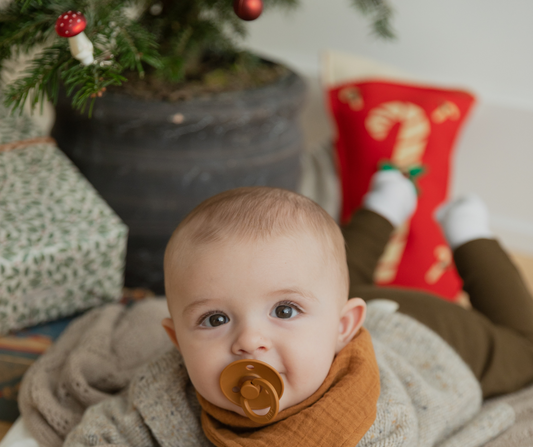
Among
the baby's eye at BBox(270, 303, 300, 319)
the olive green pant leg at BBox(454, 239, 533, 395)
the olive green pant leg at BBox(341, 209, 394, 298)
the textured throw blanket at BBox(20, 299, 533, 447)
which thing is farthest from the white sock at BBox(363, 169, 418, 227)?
the baby's eye at BBox(270, 303, 300, 319)

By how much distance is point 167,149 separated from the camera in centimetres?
99

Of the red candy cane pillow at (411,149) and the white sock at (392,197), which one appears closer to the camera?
the white sock at (392,197)

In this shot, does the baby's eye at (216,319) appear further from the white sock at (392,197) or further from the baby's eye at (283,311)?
the white sock at (392,197)

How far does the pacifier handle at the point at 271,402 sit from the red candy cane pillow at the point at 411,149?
2.48 ft

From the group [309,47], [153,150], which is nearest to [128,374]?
[153,150]

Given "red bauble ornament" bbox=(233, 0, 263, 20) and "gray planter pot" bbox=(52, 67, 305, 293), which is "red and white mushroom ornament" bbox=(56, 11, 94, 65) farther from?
"gray planter pot" bbox=(52, 67, 305, 293)

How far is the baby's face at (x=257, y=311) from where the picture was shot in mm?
557

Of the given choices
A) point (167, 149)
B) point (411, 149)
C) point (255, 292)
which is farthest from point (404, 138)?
point (255, 292)

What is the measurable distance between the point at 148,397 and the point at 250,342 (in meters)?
0.19

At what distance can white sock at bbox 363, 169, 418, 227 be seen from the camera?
111 cm

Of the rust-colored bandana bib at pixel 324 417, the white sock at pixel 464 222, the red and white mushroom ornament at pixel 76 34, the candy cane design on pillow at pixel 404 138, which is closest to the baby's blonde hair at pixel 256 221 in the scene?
the rust-colored bandana bib at pixel 324 417

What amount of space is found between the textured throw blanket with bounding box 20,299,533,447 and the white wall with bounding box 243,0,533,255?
32.8 inches

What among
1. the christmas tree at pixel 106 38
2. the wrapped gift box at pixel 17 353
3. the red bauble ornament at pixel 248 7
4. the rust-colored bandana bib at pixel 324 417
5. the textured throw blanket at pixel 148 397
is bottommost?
the wrapped gift box at pixel 17 353

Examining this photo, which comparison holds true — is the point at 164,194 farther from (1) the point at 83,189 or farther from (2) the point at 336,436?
(2) the point at 336,436
